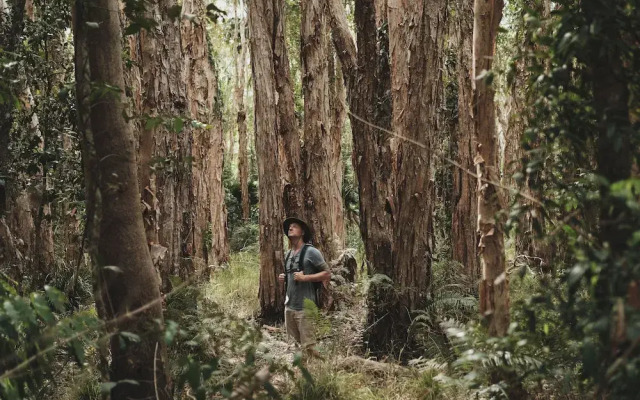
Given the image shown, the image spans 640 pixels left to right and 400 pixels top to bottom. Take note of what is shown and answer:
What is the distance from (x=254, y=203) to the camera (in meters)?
30.1

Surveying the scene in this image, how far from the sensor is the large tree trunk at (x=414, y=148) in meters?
7.95

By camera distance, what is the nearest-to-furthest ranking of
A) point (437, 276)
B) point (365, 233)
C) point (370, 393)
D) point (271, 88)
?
point (370, 393) < point (365, 233) < point (437, 276) < point (271, 88)

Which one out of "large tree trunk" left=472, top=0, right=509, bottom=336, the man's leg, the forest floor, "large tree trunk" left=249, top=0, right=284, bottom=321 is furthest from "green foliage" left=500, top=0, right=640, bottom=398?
"large tree trunk" left=249, top=0, right=284, bottom=321

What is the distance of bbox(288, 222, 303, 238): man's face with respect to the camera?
8.91 metres

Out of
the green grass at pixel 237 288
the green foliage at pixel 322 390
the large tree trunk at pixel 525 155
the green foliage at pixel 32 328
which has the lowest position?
the green grass at pixel 237 288

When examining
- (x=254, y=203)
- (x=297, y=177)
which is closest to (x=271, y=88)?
(x=297, y=177)

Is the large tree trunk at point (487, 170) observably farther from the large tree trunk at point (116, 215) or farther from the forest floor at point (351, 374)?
the large tree trunk at point (116, 215)

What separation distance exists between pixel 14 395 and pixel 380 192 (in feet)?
20.3

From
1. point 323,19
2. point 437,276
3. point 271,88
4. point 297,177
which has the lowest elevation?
point 437,276

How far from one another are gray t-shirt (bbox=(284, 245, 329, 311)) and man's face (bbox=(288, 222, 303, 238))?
32 cm

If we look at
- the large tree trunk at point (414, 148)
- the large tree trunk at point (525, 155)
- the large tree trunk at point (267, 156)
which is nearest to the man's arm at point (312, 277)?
the large tree trunk at point (414, 148)

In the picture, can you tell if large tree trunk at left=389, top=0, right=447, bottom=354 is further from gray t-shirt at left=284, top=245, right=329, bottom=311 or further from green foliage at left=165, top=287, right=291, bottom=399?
green foliage at left=165, top=287, right=291, bottom=399

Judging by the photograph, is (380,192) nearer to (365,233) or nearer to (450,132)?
(365,233)

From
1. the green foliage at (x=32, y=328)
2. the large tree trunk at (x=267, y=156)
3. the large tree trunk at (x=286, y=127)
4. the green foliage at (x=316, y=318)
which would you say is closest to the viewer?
the green foliage at (x=32, y=328)
